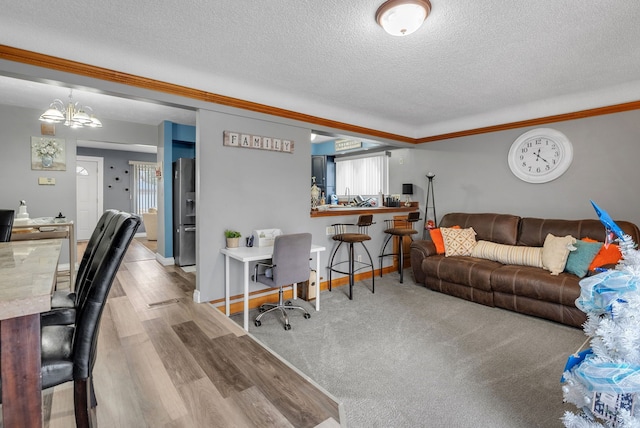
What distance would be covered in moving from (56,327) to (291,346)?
1.73m

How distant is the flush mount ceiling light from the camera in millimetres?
1896

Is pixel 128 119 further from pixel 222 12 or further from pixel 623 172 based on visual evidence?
pixel 623 172

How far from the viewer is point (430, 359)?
94.3 inches

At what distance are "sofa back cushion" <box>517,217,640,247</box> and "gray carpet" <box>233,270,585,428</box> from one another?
1.03m

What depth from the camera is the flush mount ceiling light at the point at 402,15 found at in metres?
1.90

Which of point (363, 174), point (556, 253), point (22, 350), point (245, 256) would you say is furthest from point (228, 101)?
point (363, 174)

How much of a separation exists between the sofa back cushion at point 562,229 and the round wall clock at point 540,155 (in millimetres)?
621

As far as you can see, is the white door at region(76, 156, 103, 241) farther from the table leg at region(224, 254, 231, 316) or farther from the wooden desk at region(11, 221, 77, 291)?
the table leg at region(224, 254, 231, 316)

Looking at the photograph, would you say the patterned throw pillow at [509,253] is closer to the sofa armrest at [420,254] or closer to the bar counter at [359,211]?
the sofa armrest at [420,254]

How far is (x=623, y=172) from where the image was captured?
3.42 metres

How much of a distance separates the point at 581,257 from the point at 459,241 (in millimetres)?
1278

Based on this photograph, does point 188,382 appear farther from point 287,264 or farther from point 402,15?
point 402,15

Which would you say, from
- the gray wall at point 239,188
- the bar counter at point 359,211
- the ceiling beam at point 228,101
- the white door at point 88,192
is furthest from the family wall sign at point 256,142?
the white door at point 88,192

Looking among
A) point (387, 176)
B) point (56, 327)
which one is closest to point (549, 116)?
point (387, 176)
